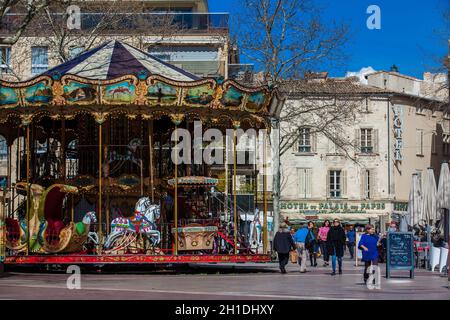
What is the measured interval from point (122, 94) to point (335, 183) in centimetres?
4364

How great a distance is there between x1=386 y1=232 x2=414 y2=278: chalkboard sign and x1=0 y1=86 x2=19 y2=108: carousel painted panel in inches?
444

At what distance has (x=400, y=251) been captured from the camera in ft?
84.6

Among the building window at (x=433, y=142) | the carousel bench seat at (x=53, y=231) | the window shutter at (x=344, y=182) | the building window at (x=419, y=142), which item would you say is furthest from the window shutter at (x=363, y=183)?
the carousel bench seat at (x=53, y=231)

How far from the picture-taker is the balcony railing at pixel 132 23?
43.1 m

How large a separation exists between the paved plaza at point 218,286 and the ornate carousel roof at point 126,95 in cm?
469

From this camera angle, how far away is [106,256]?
2723 centimetres

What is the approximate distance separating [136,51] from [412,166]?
44.2 metres

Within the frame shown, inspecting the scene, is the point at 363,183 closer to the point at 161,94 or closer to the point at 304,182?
the point at 304,182

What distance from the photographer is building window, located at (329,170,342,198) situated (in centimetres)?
6981

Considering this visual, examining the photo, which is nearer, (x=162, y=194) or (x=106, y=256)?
(x=106, y=256)

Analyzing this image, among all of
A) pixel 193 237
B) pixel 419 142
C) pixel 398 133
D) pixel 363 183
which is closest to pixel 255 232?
pixel 193 237
